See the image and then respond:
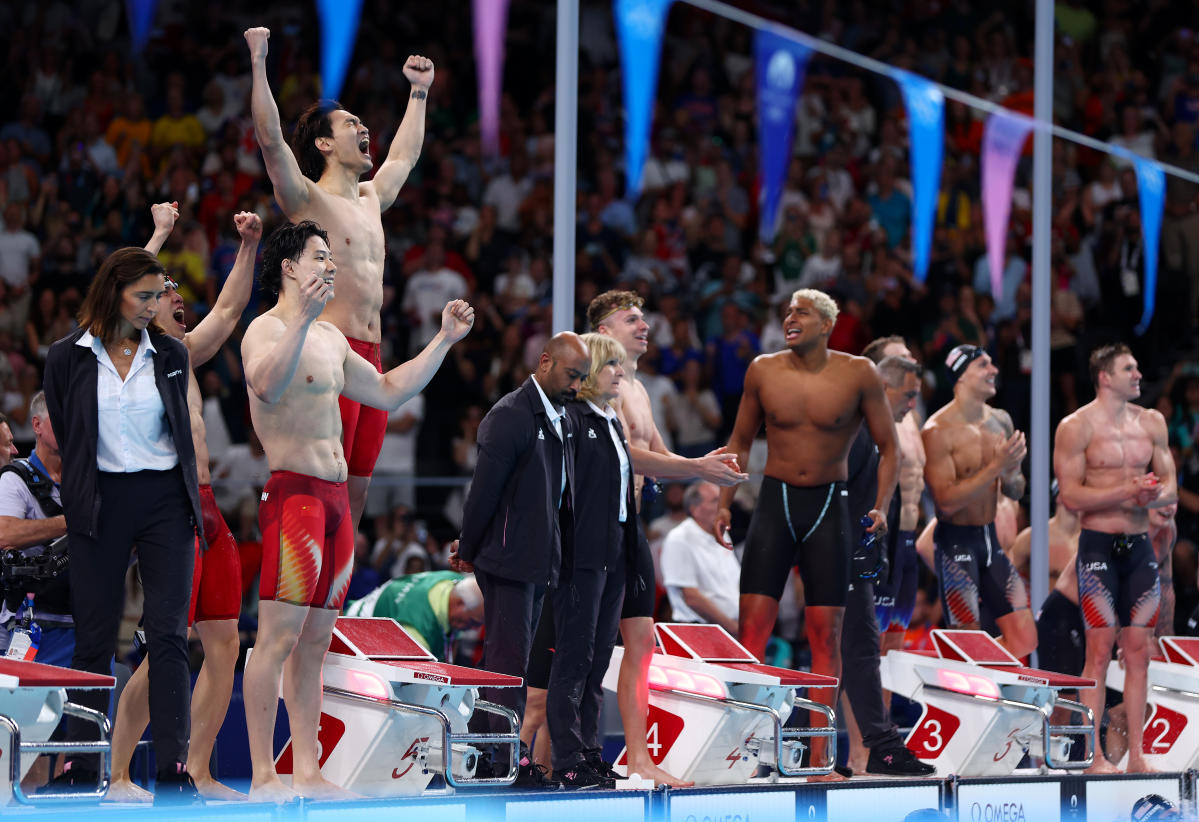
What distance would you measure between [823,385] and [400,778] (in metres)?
2.35

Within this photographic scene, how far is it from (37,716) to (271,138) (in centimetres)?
184

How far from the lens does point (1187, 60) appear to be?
45.1 ft

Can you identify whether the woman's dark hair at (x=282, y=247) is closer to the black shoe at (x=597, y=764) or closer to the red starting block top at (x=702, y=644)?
the black shoe at (x=597, y=764)

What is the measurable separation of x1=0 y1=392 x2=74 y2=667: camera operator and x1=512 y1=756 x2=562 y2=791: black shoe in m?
1.63

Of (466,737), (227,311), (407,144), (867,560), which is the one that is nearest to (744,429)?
(867,560)

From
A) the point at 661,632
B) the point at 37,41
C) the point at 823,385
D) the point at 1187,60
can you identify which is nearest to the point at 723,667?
the point at 661,632

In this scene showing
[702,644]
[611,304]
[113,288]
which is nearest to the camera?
[113,288]

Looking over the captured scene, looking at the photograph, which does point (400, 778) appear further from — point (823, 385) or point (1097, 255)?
point (1097, 255)

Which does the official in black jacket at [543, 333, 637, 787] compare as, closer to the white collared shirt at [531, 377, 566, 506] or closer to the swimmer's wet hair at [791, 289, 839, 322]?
the white collared shirt at [531, 377, 566, 506]

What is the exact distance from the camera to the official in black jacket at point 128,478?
437cm

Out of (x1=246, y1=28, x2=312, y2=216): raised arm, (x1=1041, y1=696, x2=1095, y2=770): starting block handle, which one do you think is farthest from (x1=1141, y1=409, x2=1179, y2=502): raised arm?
(x1=246, y1=28, x2=312, y2=216): raised arm

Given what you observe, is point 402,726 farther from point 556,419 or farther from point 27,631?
point 27,631

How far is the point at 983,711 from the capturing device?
266 inches

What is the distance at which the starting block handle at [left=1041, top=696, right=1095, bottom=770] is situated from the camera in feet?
21.8
